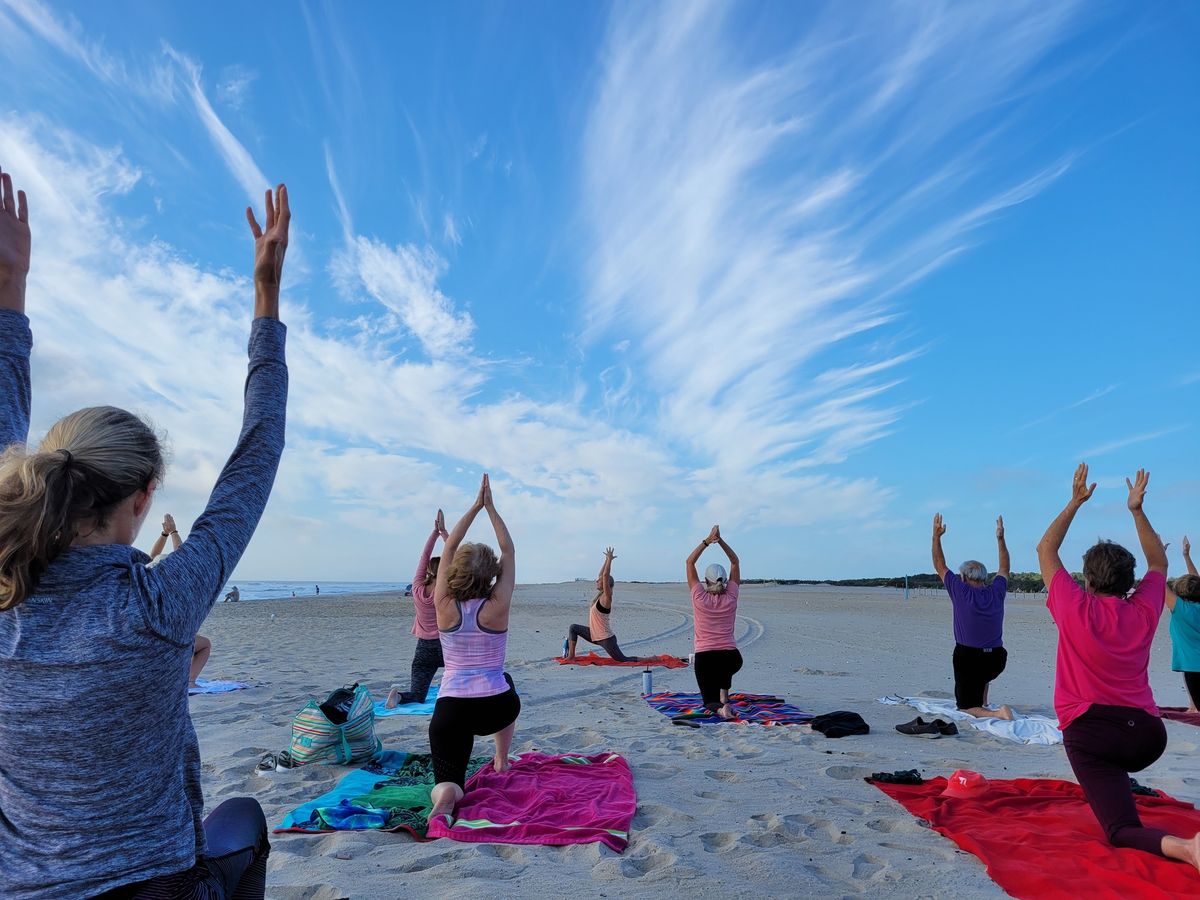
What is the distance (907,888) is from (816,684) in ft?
24.7

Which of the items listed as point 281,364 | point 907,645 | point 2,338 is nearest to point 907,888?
point 281,364

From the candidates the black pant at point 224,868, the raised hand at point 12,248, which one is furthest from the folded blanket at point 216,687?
the raised hand at point 12,248

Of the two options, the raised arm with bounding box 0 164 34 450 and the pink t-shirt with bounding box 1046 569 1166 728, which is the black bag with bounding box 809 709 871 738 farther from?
the raised arm with bounding box 0 164 34 450

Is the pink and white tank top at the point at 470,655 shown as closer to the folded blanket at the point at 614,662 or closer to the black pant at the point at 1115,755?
the black pant at the point at 1115,755

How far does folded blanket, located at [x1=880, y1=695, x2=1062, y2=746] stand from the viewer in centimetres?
741

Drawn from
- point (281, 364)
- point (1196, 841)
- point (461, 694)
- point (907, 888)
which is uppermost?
point (281, 364)

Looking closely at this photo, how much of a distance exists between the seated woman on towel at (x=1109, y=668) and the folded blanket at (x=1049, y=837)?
0.27 m

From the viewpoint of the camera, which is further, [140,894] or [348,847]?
[348,847]

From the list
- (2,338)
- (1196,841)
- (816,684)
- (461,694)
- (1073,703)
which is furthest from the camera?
(816,684)

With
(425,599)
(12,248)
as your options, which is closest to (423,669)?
(425,599)

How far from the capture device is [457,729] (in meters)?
4.89

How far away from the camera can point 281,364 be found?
2121 millimetres

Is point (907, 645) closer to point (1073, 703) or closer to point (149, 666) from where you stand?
point (1073, 703)

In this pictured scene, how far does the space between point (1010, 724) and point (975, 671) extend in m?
0.84
